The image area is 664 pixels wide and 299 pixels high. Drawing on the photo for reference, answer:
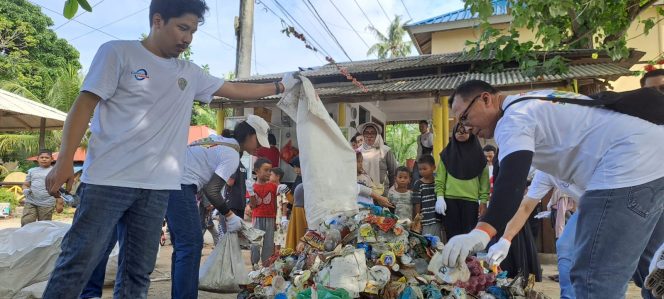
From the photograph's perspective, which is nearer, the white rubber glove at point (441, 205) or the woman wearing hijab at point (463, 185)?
the woman wearing hijab at point (463, 185)

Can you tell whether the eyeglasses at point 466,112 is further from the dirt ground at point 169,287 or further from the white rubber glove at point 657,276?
the dirt ground at point 169,287

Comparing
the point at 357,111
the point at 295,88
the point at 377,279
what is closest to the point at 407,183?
the point at 295,88

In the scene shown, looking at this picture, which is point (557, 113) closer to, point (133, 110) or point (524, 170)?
point (524, 170)

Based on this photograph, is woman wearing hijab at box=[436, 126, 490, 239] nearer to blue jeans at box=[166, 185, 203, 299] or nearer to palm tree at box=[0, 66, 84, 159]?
blue jeans at box=[166, 185, 203, 299]

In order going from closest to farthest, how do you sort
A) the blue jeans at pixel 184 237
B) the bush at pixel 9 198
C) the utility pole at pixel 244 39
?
the blue jeans at pixel 184 237 → the utility pole at pixel 244 39 → the bush at pixel 9 198

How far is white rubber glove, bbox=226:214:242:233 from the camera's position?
3873 mm

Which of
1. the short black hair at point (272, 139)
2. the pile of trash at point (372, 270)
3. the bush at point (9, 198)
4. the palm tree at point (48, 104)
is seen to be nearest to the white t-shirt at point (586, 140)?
the pile of trash at point (372, 270)

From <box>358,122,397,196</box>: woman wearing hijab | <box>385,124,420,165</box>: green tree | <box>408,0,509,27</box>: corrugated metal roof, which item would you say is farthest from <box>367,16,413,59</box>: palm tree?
<box>358,122,397,196</box>: woman wearing hijab

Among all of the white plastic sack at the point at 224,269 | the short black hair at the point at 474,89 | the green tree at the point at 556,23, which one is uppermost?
the green tree at the point at 556,23

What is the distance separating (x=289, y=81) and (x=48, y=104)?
18.5m

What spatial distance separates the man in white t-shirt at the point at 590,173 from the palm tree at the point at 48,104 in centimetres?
1772

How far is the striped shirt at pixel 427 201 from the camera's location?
4.85 metres

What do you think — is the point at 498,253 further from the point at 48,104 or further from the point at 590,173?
the point at 48,104

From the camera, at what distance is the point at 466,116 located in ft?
6.84
